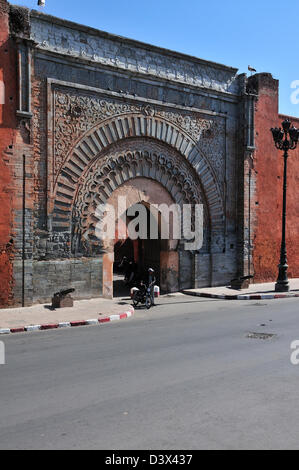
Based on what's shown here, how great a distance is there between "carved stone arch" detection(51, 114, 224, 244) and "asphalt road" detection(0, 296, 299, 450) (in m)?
4.43

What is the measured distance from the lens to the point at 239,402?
4.71 m

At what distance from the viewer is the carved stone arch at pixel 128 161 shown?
12.1 m

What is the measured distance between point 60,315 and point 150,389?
5559 millimetres

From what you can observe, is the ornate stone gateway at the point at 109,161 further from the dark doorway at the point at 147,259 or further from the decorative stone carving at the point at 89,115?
the dark doorway at the point at 147,259

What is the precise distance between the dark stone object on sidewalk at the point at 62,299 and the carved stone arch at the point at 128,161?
1.75 metres

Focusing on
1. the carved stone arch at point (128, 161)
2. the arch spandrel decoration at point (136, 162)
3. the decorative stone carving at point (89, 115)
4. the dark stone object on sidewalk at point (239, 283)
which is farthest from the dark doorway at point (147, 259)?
the decorative stone carving at point (89, 115)

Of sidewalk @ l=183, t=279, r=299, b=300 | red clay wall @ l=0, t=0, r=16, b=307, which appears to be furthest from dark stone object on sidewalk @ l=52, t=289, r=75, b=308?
sidewalk @ l=183, t=279, r=299, b=300

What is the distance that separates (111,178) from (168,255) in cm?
324

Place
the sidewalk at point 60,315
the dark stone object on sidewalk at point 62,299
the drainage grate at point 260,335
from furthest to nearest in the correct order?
the dark stone object on sidewalk at point 62,299 < the sidewalk at point 60,315 < the drainage grate at point 260,335

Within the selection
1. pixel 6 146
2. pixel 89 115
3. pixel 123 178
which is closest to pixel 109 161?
pixel 123 178

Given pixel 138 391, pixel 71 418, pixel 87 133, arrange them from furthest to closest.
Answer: pixel 87 133, pixel 138 391, pixel 71 418

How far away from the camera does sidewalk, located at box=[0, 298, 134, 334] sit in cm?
923

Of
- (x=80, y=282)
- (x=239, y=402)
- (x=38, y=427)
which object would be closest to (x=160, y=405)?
(x=239, y=402)

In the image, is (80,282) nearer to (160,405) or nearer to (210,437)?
(160,405)
